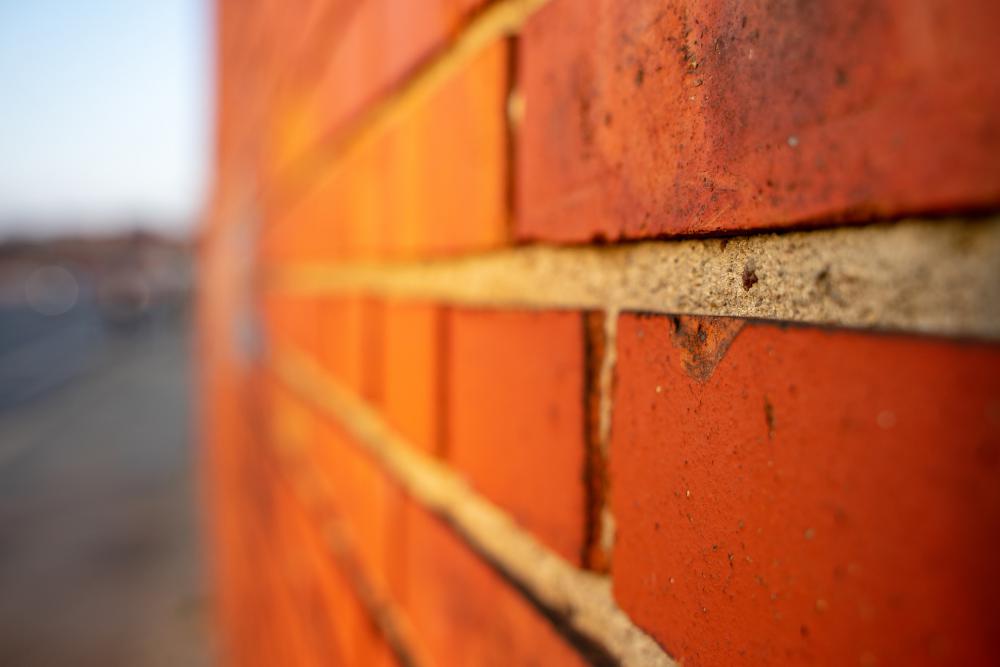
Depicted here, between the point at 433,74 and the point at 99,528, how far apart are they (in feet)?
21.5

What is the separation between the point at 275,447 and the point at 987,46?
1.30m

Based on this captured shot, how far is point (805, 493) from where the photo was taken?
211mm

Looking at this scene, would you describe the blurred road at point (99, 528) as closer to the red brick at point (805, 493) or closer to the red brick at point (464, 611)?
the red brick at point (464, 611)

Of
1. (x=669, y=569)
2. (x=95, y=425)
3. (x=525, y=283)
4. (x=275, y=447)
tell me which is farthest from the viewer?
(x=95, y=425)

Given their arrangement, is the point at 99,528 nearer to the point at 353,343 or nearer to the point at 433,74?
the point at 353,343

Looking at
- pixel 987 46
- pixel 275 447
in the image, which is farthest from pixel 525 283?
pixel 275 447

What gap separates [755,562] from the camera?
233 mm

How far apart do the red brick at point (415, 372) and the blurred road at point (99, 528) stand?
3.86 metres

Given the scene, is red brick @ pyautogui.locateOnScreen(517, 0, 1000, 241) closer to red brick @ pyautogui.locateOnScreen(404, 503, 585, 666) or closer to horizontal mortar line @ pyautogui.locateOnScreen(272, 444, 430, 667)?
red brick @ pyautogui.locateOnScreen(404, 503, 585, 666)

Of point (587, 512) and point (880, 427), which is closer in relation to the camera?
point (880, 427)

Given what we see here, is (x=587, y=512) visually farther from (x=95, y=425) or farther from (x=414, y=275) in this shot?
(x=95, y=425)

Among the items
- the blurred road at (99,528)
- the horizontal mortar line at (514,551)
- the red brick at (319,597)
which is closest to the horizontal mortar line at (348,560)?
the red brick at (319,597)

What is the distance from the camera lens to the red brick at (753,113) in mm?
168

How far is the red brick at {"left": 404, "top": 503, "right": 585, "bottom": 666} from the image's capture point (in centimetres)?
37
